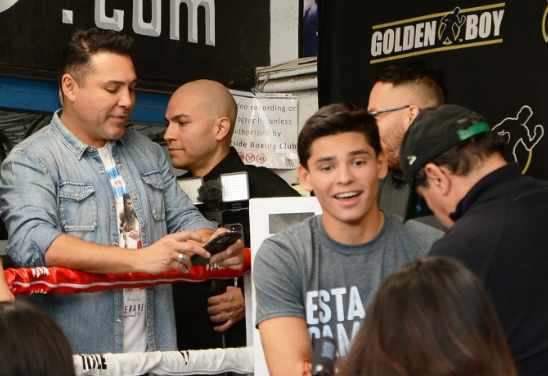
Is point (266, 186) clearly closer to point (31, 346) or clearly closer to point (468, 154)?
point (468, 154)

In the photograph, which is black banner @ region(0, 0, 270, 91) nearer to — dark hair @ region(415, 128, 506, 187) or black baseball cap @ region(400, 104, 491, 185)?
black baseball cap @ region(400, 104, 491, 185)

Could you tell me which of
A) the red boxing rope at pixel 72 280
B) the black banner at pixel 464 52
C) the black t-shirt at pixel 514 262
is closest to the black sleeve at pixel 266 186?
the black banner at pixel 464 52

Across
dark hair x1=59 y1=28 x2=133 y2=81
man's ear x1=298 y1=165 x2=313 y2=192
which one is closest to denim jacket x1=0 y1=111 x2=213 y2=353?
dark hair x1=59 y1=28 x2=133 y2=81

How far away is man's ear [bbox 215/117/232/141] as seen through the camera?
17.0 feet

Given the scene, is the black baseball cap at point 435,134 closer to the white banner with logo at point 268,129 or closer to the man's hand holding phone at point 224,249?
the man's hand holding phone at point 224,249

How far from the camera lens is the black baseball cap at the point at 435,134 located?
2.94m

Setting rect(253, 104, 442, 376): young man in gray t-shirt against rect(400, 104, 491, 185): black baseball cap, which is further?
rect(253, 104, 442, 376): young man in gray t-shirt

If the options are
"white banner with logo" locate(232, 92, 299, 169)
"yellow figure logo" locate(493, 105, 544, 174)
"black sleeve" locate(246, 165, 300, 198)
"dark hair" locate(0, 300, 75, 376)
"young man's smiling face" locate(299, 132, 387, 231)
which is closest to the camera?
"dark hair" locate(0, 300, 75, 376)

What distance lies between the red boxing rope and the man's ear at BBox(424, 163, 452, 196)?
3.69 ft

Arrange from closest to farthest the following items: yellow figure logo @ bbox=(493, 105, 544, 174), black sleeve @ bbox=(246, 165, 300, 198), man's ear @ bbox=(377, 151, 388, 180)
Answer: man's ear @ bbox=(377, 151, 388, 180), yellow figure logo @ bbox=(493, 105, 544, 174), black sleeve @ bbox=(246, 165, 300, 198)

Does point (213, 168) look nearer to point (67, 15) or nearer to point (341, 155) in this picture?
point (67, 15)

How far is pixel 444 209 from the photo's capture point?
117 inches

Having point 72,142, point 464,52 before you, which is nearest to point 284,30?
point 464,52

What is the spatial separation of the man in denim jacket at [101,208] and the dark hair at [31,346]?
5.08 ft
